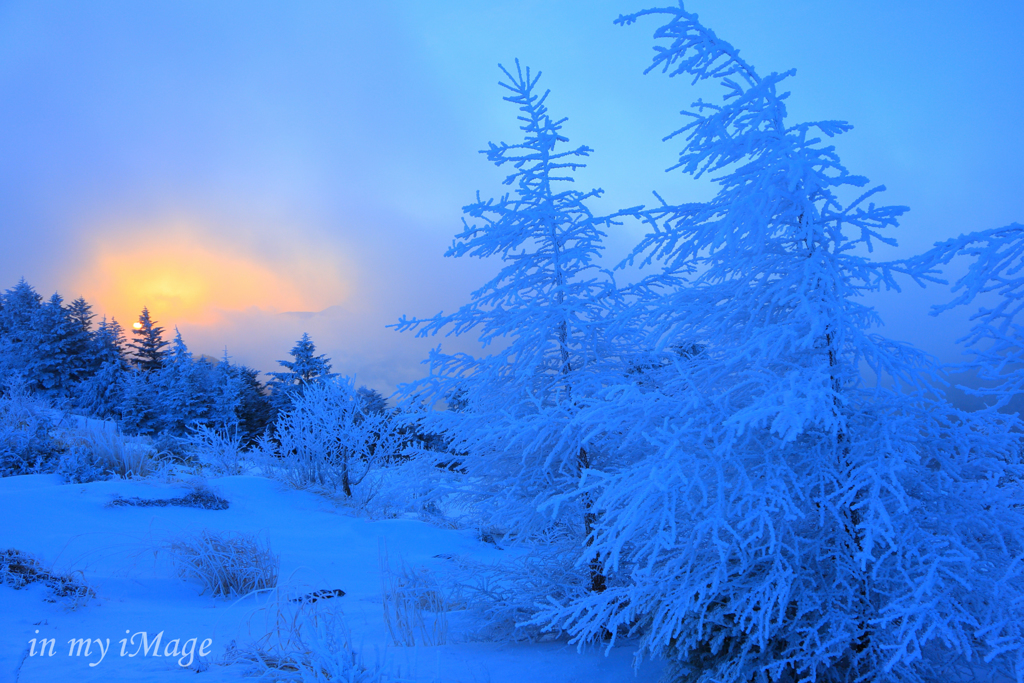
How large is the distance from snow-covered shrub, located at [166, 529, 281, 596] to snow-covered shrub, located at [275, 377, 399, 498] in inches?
322

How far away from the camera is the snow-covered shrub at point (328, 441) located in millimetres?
15008

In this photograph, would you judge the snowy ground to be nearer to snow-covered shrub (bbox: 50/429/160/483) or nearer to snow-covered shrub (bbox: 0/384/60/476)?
snow-covered shrub (bbox: 50/429/160/483)

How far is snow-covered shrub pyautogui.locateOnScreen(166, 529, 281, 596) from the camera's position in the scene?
6.27m

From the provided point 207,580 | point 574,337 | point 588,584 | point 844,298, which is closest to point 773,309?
point 844,298

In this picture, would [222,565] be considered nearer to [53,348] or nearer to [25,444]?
[25,444]

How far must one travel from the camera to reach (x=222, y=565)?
20.7ft

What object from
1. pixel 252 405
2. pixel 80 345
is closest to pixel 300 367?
pixel 252 405

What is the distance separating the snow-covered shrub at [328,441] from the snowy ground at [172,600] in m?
3.85

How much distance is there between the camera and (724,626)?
348 cm

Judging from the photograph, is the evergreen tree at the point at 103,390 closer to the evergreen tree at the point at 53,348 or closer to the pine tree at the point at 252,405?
the evergreen tree at the point at 53,348

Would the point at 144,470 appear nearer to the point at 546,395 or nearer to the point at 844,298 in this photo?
the point at 546,395

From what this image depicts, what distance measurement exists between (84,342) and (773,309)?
128 ft

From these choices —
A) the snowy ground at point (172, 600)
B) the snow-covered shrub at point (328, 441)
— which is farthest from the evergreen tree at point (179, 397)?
the snowy ground at point (172, 600)

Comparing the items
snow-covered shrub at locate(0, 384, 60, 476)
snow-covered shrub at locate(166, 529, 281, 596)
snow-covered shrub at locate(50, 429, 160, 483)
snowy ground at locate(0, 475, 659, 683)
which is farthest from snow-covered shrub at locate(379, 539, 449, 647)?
snow-covered shrub at locate(0, 384, 60, 476)
